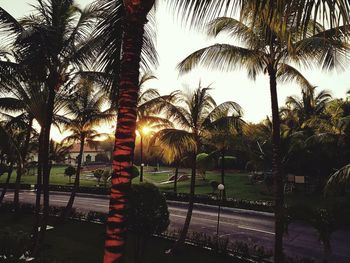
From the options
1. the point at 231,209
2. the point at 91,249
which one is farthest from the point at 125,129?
the point at 231,209

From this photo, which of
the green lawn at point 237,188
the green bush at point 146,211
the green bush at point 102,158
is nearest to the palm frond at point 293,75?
the green bush at point 146,211

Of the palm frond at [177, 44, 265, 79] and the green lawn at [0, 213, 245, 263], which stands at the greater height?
the palm frond at [177, 44, 265, 79]

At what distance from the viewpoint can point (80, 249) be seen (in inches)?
593

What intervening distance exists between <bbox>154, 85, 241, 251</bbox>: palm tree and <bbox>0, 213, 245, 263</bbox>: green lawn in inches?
34.2

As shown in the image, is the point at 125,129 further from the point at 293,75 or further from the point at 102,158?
the point at 102,158

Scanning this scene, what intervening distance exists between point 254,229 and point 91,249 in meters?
10.4

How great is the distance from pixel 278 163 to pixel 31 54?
8807 millimetres

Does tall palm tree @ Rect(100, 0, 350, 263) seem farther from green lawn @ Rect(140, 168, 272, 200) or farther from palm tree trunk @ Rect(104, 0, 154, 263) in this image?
green lawn @ Rect(140, 168, 272, 200)

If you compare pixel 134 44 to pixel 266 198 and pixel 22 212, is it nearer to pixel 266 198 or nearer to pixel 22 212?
pixel 22 212

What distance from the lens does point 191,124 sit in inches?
618

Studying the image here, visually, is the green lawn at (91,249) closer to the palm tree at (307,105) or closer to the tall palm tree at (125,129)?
the tall palm tree at (125,129)

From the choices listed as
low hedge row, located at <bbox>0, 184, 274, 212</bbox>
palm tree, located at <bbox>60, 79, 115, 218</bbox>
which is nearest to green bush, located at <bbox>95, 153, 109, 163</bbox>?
low hedge row, located at <bbox>0, 184, 274, 212</bbox>

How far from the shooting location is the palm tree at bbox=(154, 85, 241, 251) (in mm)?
14688

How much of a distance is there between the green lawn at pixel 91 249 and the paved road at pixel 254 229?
4.46 m
